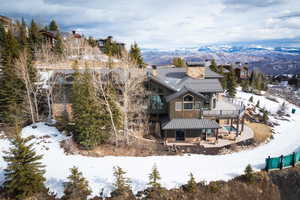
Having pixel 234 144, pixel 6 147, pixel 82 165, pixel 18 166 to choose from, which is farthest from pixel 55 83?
pixel 234 144

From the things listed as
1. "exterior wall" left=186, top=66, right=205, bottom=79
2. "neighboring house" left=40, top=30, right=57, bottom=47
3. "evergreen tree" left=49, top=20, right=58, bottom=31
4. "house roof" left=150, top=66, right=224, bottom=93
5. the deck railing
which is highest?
"evergreen tree" left=49, top=20, right=58, bottom=31

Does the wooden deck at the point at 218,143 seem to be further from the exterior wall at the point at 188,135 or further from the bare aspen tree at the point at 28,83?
the bare aspen tree at the point at 28,83

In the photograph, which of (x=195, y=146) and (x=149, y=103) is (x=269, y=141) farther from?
(x=149, y=103)

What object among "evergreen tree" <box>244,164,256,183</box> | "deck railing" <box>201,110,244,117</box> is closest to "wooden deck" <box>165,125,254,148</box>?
"deck railing" <box>201,110,244,117</box>

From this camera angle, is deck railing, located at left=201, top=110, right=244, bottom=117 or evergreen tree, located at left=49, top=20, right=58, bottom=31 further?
evergreen tree, located at left=49, top=20, right=58, bottom=31

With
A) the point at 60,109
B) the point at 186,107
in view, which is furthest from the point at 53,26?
the point at 186,107

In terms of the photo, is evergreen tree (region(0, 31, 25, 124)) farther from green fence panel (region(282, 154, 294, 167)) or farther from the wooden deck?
green fence panel (region(282, 154, 294, 167))
